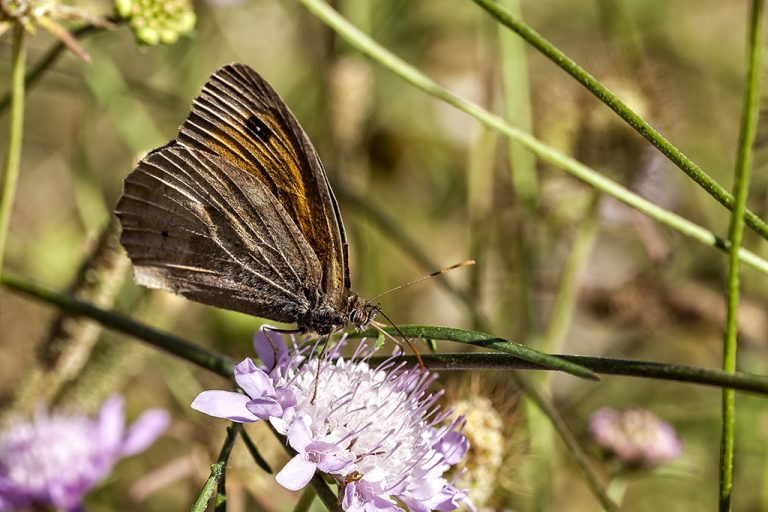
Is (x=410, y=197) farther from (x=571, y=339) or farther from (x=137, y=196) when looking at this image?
(x=137, y=196)

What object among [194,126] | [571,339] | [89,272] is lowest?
[89,272]

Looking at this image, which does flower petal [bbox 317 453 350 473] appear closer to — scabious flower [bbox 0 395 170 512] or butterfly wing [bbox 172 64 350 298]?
butterfly wing [bbox 172 64 350 298]

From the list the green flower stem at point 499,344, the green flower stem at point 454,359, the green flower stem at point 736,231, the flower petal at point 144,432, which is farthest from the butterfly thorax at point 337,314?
the green flower stem at point 736,231

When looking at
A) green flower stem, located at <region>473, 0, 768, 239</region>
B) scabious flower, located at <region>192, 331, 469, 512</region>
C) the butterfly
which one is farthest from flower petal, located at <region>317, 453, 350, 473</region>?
green flower stem, located at <region>473, 0, 768, 239</region>

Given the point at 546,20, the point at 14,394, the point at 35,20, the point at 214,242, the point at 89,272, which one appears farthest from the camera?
the point at 546,20

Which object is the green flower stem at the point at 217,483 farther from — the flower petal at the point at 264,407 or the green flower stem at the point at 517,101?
the green flower stem at the point at 517,101

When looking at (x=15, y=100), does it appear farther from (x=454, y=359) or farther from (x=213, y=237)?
(x=454, y=359)

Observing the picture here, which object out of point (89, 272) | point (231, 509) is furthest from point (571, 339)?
point (89, 272)
